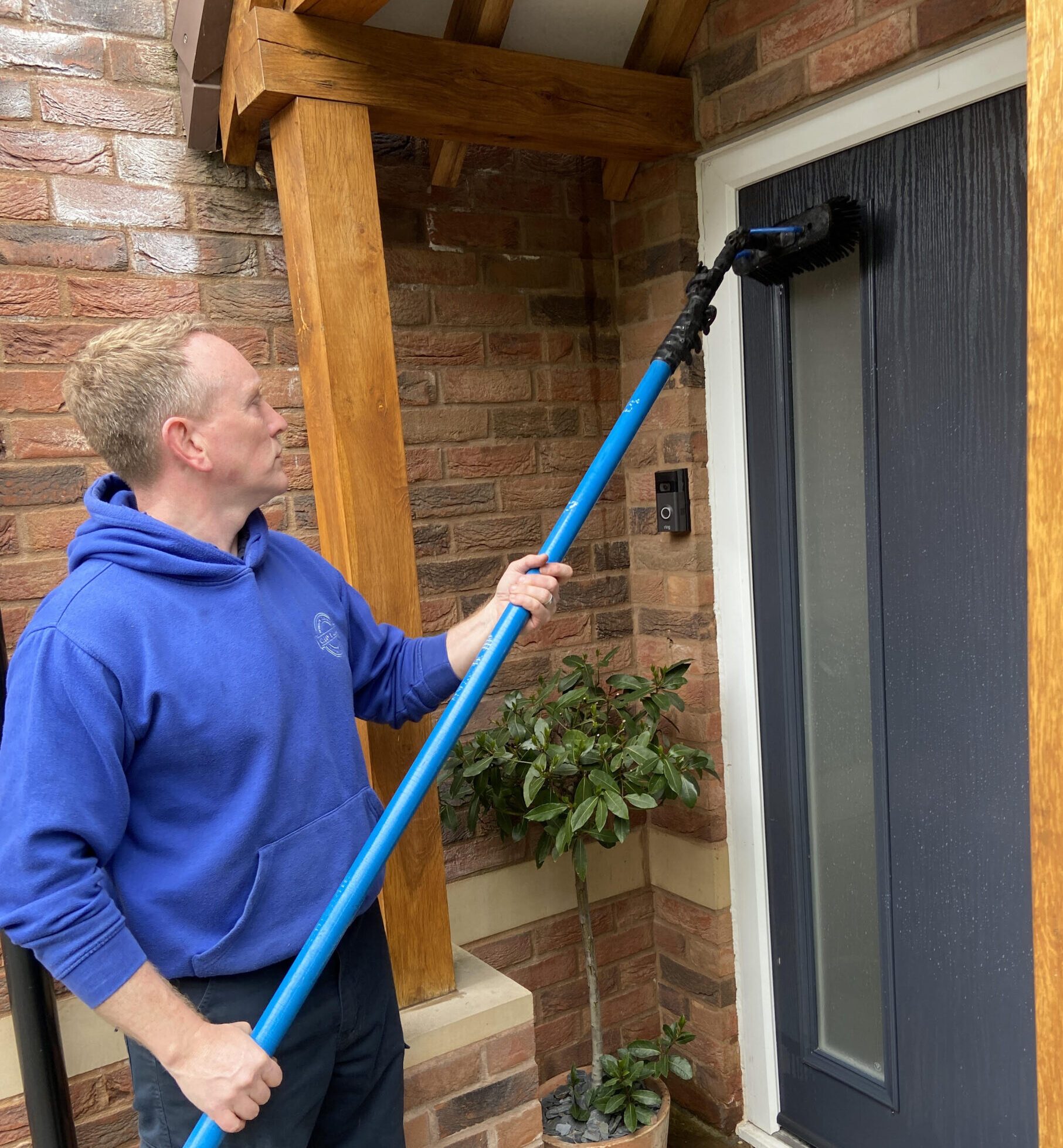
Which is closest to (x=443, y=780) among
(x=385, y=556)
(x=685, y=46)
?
(x=385, y=556)

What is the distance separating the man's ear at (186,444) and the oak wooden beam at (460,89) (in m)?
0.70

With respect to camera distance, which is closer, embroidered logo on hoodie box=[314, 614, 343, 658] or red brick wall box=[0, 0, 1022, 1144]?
embroidered logo on hoodie box=[314, 614, 343, 658]

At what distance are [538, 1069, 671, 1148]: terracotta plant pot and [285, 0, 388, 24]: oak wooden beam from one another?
2083mm

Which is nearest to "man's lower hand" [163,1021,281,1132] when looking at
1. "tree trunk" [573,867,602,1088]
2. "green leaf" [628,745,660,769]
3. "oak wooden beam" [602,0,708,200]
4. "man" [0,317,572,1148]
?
"man" [0,317,572,1148]

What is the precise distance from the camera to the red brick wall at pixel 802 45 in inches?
68.6

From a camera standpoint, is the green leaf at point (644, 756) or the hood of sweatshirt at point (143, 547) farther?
the green leaf at point (644, 756)

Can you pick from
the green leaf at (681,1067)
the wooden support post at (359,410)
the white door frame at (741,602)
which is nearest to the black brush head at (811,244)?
the white door frame at (741,602)

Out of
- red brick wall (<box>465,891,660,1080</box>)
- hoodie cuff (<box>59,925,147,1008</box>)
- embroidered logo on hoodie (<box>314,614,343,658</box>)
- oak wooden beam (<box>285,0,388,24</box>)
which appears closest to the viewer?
hoodie cuff (<box>59,925,147,1008</box>)

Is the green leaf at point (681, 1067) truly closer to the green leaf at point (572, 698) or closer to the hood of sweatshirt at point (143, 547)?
the green leaf at point (572, 698)

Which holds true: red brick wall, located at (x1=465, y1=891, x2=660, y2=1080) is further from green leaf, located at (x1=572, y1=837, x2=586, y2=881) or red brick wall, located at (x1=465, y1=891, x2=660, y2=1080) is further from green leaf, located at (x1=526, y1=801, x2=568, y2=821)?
green leaf, located at (x1=526, y1=801, x2=568, y2=821)

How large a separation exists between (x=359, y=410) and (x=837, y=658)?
1112mm

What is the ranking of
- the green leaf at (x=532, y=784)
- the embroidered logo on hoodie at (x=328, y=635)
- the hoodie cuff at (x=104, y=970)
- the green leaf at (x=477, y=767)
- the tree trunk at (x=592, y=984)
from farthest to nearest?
the tree trunk at (x=592, y=984) < the green leaf at (x=477, y=767) < the green leaf at (x=532, y=784) < the embroidered logo on hoodie at (x=328, y=635) < the hoodie cuff at (x=104, y=970)

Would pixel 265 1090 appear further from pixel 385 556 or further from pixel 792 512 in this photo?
pixel 792 512

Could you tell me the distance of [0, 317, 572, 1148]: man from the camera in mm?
1225
